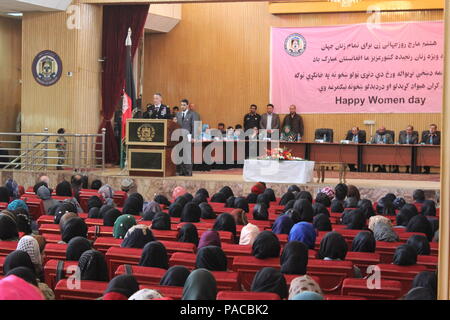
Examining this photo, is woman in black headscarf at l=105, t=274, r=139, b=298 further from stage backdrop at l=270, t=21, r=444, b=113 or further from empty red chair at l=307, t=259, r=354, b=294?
stage backdrop at l=270, t=21, r=444, b=113

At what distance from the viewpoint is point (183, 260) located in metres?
4.95

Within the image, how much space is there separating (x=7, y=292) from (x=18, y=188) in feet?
23.8

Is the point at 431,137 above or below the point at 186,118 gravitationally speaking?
below

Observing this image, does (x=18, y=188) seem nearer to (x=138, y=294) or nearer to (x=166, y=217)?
(x=166, y=217)

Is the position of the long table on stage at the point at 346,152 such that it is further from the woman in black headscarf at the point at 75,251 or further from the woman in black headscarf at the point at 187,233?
the woman in black headscarf at the point at 75,251

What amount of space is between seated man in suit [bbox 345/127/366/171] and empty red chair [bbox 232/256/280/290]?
32.1ft

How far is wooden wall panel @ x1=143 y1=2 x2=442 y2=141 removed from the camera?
52.5ft

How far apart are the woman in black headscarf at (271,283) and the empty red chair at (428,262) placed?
57.0 inches

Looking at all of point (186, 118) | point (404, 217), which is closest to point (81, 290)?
point (404, 217)

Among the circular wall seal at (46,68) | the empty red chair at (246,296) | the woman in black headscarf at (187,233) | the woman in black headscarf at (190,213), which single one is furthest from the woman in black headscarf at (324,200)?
the circular wall seal at (46,68)

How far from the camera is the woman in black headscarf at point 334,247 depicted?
5.30m

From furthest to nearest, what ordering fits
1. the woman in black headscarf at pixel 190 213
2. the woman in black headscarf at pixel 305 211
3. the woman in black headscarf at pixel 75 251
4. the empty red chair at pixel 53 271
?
the woman in black headscarf at pixel 305 211, the woman in black headscarf at pixel 190 213, the woman in black headscarf at pixel 75 251, the empty red chair at pixel 53 271

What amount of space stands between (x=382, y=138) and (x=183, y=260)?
10.1 metres

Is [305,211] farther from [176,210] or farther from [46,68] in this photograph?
[46,68]
